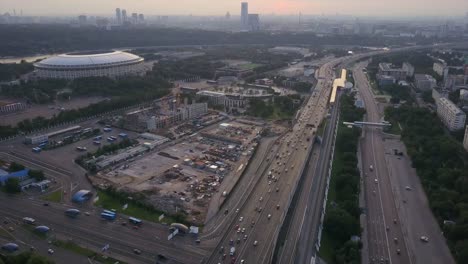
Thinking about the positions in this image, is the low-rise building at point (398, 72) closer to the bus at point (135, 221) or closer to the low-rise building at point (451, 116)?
the low-rise building at point (451, 116)

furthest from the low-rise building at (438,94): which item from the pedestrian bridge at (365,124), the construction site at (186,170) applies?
the construction site at (186,170)

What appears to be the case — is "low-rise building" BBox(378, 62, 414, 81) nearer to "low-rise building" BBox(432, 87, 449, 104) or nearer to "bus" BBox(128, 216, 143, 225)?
"low-rise building" BBox(432, 87, 449, 104)

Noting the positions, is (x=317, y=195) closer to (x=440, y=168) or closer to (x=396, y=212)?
(x=396, y=212)

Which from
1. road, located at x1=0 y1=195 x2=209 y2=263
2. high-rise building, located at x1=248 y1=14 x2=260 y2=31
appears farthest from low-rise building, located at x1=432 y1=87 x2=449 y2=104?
high-rise building, located at x1=248 y1=14 x2=260 y2=31

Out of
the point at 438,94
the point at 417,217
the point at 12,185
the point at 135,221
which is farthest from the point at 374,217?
the point at 438,94

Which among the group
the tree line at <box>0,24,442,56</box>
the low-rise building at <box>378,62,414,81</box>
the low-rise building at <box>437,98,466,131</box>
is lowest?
the low-rise building at <box>437,98,466,131</box>

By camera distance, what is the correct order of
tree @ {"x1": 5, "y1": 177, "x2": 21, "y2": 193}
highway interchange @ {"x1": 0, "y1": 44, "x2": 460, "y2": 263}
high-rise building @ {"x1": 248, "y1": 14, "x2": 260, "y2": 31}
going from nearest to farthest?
1. highway interchange @ {"x1": 0, "y1": 44, "x2": 460, "y2": 263}
2. tree @ {"x1": 5, "y1": 177, "x2": 21, "y2": 193}
3. high-rise building @ {"x1": 248, "y1": 14, "x2": 260, "y2": 31}
